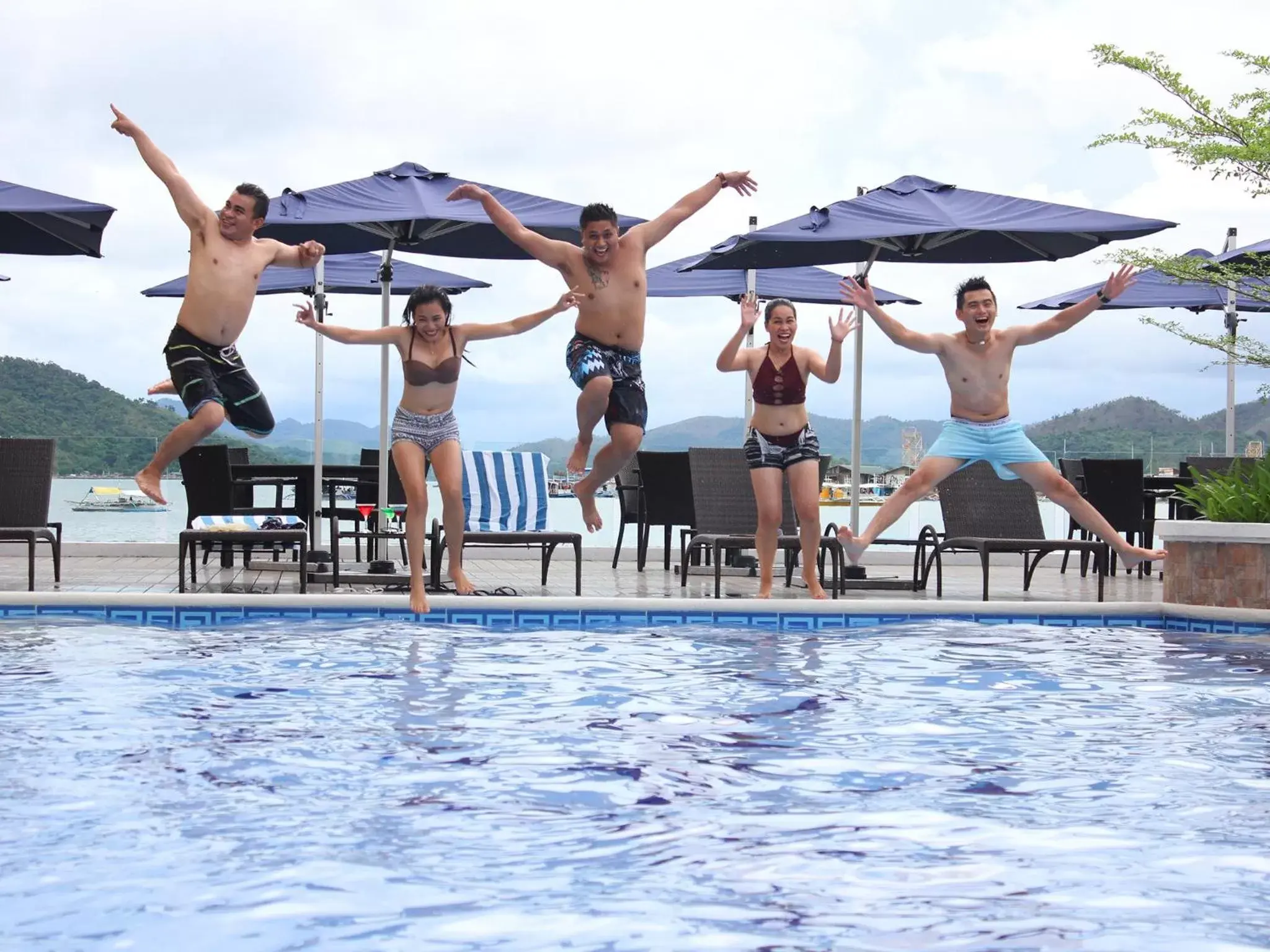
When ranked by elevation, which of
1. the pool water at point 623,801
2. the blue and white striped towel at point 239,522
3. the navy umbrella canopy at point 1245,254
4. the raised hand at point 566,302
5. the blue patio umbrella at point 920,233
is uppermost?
the navy umbrella canopy at point 1245,254

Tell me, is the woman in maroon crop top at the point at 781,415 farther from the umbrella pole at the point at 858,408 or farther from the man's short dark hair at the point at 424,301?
the umbrella pole at the point at 858,408

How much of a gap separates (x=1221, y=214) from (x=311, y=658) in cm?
1098

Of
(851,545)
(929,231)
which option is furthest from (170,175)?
(929,231)

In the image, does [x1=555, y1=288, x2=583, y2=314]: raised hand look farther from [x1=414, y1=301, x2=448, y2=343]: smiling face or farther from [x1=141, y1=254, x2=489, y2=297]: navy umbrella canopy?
[x1=141, y1=254, x2=489, y2=297]: navy umbrella canopy

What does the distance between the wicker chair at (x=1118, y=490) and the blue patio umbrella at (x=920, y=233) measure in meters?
1.60

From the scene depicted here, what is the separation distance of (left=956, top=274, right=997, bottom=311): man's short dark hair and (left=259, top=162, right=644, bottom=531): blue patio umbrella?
2391 millimetres

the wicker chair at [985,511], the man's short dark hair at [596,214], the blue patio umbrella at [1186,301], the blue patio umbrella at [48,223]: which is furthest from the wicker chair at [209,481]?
the blue patio umbrella at [1186,301]

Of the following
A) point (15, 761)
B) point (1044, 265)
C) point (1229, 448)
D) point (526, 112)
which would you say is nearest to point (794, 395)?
point (526, 112)

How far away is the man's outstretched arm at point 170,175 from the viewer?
7.18 metres

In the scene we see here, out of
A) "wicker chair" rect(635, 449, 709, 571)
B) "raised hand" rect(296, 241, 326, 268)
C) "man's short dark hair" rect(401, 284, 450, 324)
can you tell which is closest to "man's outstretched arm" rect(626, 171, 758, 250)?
"man's short dark hair" rect(401, 284, 450, 324)

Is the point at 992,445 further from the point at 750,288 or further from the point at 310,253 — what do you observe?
the point at 750,288

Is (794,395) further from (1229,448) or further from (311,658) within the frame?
(1229,448)

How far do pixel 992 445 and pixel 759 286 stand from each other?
4851 millimetres

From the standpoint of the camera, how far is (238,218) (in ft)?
24.3
